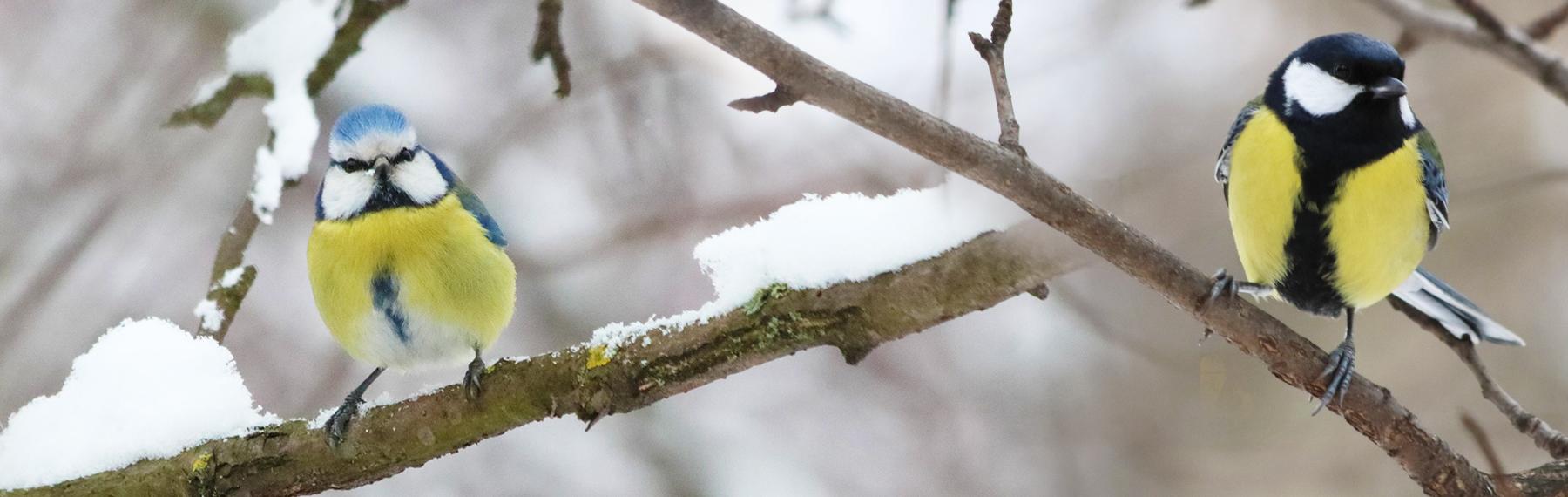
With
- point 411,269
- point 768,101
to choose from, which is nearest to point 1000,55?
point 768,101

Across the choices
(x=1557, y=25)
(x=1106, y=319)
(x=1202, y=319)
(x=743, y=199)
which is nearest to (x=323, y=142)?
(x=743, y=199)

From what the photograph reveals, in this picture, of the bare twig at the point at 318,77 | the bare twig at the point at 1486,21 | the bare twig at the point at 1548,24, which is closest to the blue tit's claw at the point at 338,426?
the bare twig at the point at 318,77

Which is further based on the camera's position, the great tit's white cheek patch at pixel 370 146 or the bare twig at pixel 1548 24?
the great tit's white cheek patch at pixel 370 146

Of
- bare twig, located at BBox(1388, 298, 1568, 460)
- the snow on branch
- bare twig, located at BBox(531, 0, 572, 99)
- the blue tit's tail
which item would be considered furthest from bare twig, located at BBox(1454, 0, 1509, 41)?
the snow on branch

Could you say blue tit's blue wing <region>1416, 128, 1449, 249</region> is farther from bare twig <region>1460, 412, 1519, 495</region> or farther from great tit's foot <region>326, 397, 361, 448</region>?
great tit's foot <region>326, 397, 361, 448</region>

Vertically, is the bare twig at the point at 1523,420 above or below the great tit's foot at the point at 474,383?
below

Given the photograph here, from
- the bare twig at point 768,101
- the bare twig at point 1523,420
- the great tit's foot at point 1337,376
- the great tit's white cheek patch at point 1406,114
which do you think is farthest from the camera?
the great tit's white cheek patch at point 1406,114

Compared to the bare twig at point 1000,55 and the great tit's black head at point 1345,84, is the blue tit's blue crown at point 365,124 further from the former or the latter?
the great tit's black head at point 1345,84

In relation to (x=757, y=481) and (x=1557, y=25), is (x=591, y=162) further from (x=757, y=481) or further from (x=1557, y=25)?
(x=1557, y=25)
